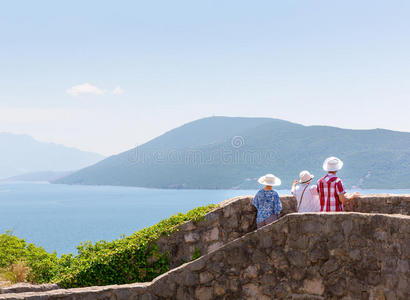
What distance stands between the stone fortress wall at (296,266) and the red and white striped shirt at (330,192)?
949 millimetres

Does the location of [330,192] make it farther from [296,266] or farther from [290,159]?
[290,159]

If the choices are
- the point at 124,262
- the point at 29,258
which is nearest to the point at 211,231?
the point at 124,262

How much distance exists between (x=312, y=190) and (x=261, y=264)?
1867mm

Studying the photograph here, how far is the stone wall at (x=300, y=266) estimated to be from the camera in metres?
6.24

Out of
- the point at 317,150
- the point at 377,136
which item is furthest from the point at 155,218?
the point at 377,136

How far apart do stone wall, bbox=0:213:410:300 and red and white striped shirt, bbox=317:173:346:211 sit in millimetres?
962

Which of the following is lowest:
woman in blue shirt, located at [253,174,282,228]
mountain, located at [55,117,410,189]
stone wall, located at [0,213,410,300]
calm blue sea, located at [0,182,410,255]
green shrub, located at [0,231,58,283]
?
calm blue sea, located at [0,182,410,255]

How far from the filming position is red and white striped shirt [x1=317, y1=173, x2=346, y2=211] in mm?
7512

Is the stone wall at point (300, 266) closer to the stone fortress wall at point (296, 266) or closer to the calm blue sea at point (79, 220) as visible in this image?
the stone fortress wall at point (296, 266)

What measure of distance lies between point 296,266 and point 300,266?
0.06 meters

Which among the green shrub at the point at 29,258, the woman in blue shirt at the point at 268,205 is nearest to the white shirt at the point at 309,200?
the woman in blue shirt at the point at 268,205

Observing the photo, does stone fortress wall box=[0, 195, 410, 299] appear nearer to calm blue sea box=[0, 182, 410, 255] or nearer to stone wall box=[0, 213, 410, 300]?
stone wall box=[0, 213, 410, 300]

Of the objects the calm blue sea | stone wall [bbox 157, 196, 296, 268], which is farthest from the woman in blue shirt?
the calm blue sea

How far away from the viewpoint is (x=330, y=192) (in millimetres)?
7531
